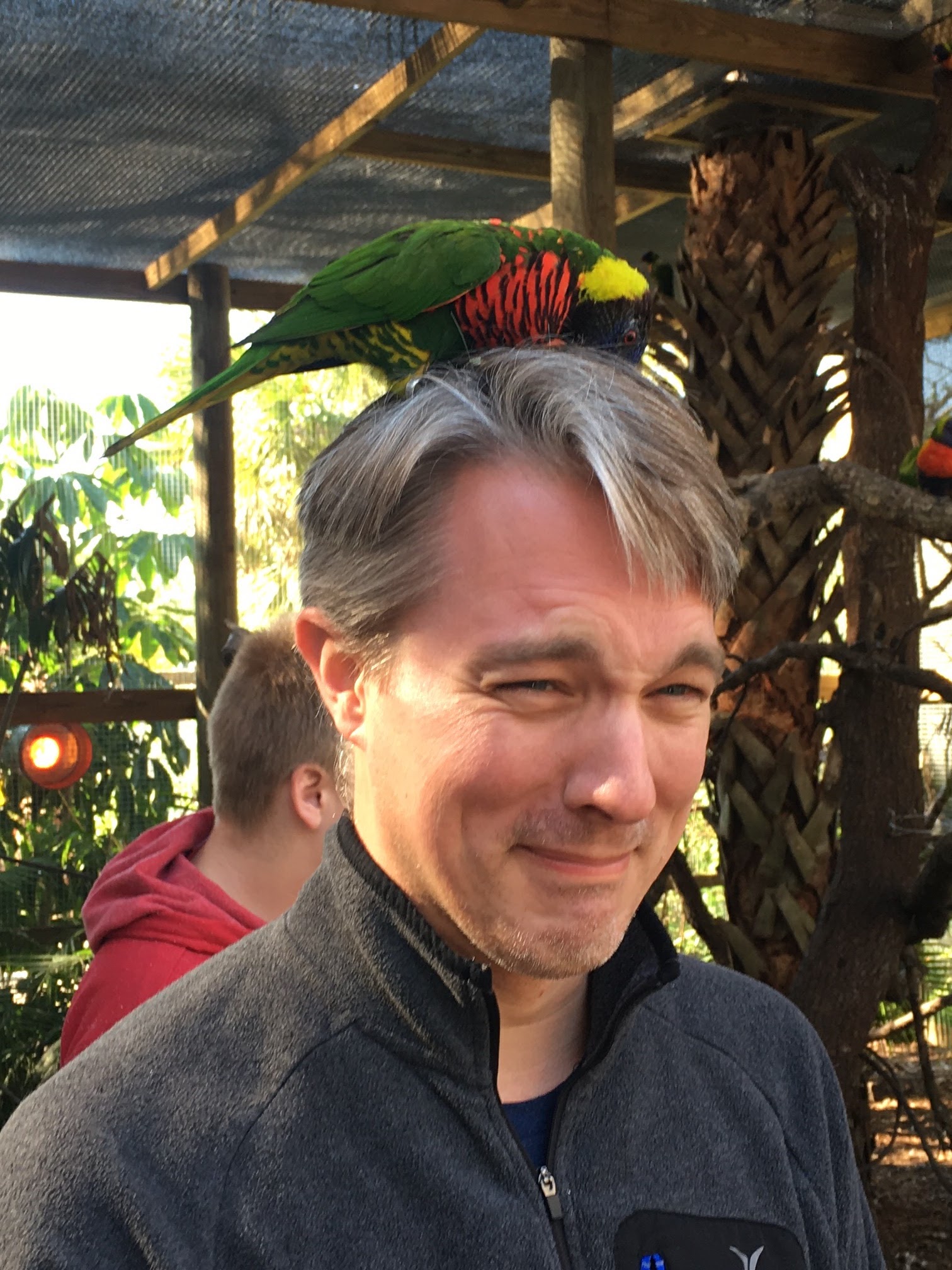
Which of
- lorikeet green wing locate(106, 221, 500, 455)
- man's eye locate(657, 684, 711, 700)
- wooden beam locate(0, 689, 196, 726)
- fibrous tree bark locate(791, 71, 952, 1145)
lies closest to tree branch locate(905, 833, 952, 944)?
fibrous tree bark locate(791, 71, 952, 1145)

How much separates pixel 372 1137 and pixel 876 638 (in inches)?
65.4

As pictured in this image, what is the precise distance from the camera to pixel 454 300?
58.9 inches

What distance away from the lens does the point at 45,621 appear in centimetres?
314

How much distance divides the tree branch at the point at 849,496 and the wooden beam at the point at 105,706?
204 centimetres

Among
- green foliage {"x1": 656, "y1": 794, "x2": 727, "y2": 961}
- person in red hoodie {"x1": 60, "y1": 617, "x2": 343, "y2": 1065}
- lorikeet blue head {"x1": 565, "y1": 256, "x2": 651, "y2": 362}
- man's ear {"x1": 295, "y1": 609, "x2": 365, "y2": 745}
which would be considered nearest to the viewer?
man's ear {"x1": 295, "y1": 609, "x2": 365, "y2": 745}

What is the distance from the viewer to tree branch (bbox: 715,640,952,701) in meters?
1.89

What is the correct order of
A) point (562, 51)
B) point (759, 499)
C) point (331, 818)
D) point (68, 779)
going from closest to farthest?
point (331, 818)
point (759, 499)
point (562, 51)
point (68, 779)

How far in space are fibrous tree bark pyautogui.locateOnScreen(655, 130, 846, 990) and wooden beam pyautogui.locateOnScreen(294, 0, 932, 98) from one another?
0.22m

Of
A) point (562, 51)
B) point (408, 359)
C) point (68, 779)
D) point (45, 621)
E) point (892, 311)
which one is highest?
point (562, 51)

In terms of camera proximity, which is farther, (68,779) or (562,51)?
(68,779)

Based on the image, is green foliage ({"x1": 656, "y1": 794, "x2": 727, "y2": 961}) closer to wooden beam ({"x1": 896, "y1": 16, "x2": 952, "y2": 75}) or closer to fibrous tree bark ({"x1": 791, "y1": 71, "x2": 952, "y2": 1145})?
fibrous tree bark ({"x1": 791, "y1": 71, "x2": 952, "y2": 1145})

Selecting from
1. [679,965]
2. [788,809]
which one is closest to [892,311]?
[788,809]

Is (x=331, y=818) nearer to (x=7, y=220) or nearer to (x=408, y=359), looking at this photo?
(x=408, y=359)

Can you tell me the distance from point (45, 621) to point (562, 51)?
1821 mm
